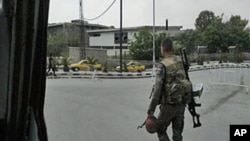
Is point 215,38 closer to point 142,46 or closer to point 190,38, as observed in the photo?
point 190,38

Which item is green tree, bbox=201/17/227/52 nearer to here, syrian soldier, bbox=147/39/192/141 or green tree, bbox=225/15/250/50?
green tree, bbox=225/15/250/50

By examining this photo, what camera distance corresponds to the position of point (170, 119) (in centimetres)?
395

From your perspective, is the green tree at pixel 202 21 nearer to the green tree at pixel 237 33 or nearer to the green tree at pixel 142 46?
the green tree at pixel 237 33

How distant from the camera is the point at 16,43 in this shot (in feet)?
5.24

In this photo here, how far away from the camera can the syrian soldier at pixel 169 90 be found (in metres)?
3.74

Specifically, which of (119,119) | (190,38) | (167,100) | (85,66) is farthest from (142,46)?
(167,100)

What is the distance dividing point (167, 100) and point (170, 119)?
9.7 inches

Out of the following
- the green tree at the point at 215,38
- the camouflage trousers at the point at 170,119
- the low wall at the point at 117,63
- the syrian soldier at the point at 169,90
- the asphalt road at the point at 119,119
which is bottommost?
the asphalt road at the point at 119,119

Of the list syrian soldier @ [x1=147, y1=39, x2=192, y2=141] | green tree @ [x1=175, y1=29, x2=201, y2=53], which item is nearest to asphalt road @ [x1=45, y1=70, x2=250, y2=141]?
syrian soldier @ [x1=147, y1=39, x2=192, y2=141]

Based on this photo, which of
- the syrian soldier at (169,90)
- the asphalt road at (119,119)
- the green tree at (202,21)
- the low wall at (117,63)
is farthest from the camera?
the green tree at (202,21)

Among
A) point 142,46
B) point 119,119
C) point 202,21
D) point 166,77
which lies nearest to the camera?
point 166,77

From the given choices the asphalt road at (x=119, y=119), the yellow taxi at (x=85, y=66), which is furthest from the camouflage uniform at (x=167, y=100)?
the yellow taxi at (x=85, y=66)

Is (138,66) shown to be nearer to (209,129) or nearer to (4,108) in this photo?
(209,129)

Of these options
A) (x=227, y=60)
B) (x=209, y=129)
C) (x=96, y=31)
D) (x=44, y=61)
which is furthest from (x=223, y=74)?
(x=96, y=31)
